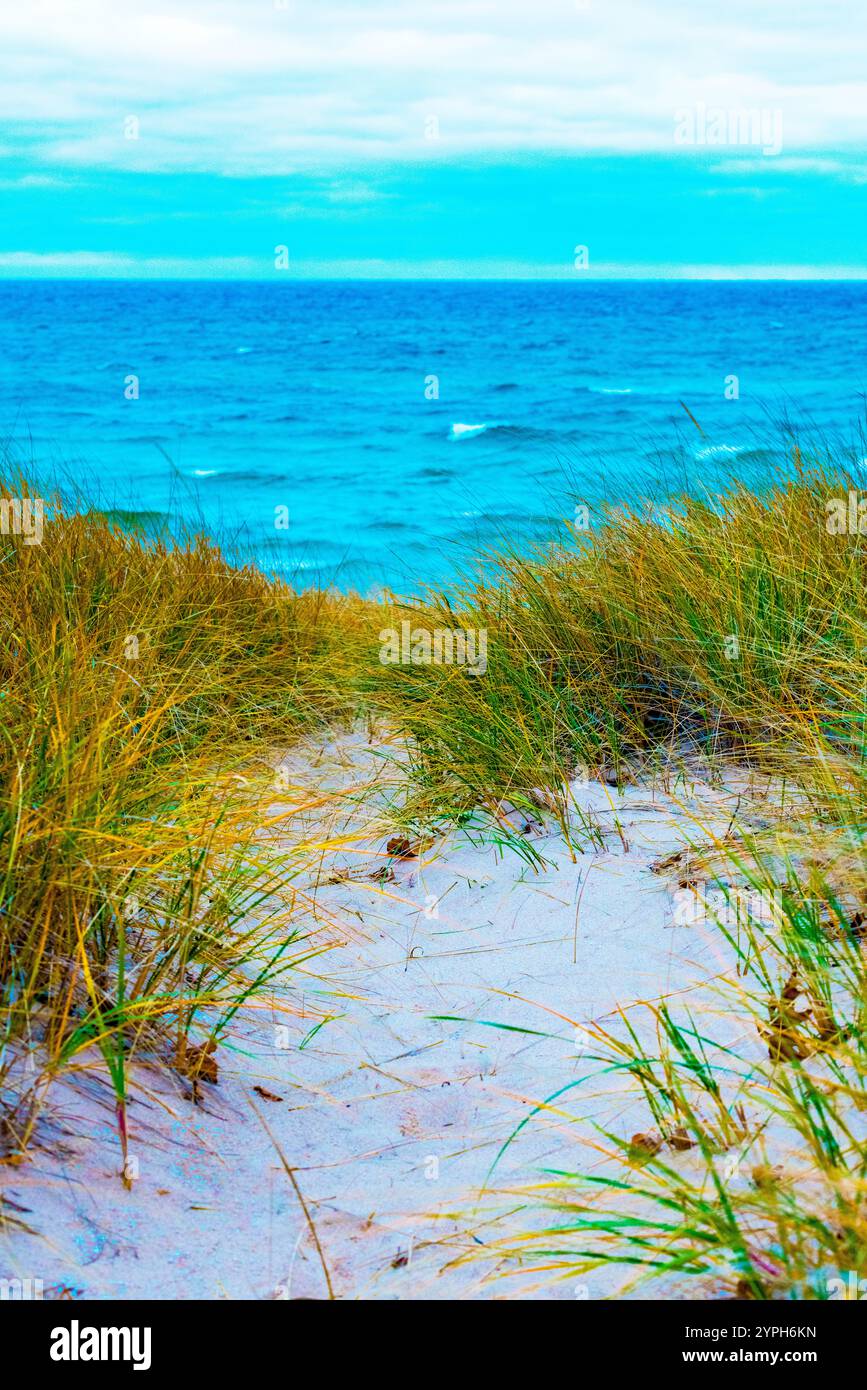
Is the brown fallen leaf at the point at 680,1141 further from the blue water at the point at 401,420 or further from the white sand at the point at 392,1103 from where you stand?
the blue water at the point at 401,420

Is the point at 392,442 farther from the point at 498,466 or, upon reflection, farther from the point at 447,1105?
the point at 447,1105

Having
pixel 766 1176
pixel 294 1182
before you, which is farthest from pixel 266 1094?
pixel 766 1176

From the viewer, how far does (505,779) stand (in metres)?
3.34

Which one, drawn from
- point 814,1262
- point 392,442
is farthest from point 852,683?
point 392,442

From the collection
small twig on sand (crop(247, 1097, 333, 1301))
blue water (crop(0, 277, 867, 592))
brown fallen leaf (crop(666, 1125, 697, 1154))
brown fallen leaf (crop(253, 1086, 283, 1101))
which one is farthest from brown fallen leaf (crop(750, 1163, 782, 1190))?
blue water (crop(0, 277, 867, 592))

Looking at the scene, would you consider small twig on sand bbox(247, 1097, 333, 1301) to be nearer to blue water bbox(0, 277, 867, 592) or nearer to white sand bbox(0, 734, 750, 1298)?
white sand bbox(0, 734, 750, 1298)

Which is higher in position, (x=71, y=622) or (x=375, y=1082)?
(x=71, y=622)

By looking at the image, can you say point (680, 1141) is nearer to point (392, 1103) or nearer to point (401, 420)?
point (392, 1103)

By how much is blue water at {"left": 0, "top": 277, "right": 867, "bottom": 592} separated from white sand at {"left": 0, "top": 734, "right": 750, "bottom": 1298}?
7.50 feet

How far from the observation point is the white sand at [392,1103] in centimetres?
176

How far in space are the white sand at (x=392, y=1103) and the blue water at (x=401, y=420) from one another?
2.29 metres

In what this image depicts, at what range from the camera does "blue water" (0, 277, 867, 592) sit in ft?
35.3

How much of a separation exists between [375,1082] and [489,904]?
746 mm

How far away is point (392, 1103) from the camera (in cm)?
223
